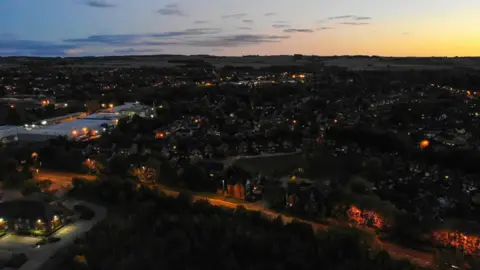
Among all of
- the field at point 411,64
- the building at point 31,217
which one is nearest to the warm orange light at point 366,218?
the building at point 31,217

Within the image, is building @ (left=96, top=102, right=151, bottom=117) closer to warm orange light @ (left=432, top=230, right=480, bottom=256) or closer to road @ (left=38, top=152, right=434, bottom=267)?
road @ (left=38, top=152, right=434, bottom=267)

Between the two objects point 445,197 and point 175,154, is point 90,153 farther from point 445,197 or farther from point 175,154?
point 445,197

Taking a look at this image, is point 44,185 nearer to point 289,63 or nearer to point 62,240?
point 62,240

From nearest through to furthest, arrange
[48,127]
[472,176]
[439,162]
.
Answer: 1. [472,176]
2. [439,162]
3. [48,127]

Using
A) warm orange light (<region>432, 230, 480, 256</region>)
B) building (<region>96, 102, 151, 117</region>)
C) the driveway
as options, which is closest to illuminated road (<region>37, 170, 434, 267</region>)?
warm orange light (<region>432, 230, 480, 256</region>)

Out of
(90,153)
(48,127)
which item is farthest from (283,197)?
(48,127)
